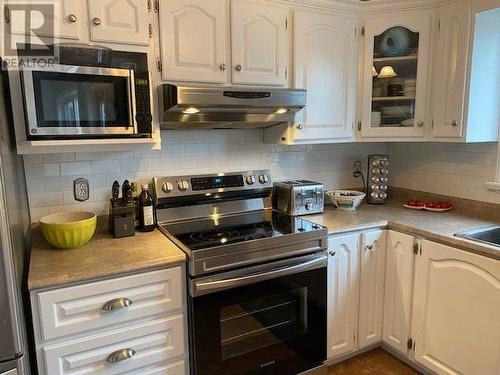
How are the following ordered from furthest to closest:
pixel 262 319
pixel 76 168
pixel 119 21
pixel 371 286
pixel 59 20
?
pixel 371 286 < pixel 76 168 < pixel 262 319 < pixel 119 21 < pixel 59 20

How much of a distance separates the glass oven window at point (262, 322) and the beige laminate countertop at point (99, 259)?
0.39 meters

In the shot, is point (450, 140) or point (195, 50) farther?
point (450, 140)

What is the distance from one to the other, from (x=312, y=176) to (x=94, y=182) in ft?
4.71

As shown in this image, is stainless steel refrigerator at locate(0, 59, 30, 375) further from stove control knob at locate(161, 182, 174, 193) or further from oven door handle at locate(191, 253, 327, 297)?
stove control knob at locate(161, 182, 174, 193)

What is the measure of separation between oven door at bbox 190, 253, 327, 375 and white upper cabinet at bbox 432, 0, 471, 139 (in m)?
1.07

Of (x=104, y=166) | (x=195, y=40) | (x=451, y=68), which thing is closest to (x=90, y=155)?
(x=104, y=166)

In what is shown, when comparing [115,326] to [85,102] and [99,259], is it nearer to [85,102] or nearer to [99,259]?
[99,259]

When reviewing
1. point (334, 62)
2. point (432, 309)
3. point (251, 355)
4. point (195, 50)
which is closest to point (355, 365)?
point (432, 309)

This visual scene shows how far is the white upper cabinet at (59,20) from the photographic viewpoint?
146 cm

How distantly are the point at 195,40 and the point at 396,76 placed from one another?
130cm

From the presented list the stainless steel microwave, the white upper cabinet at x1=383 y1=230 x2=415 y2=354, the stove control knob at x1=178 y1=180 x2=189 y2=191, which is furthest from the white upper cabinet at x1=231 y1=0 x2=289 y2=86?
the white upper cabinet at x1=383 y1=230 x2=415 y2=354

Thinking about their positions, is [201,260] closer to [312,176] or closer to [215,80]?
[215,80]

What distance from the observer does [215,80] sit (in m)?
1.90

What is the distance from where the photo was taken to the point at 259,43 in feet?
6.54
